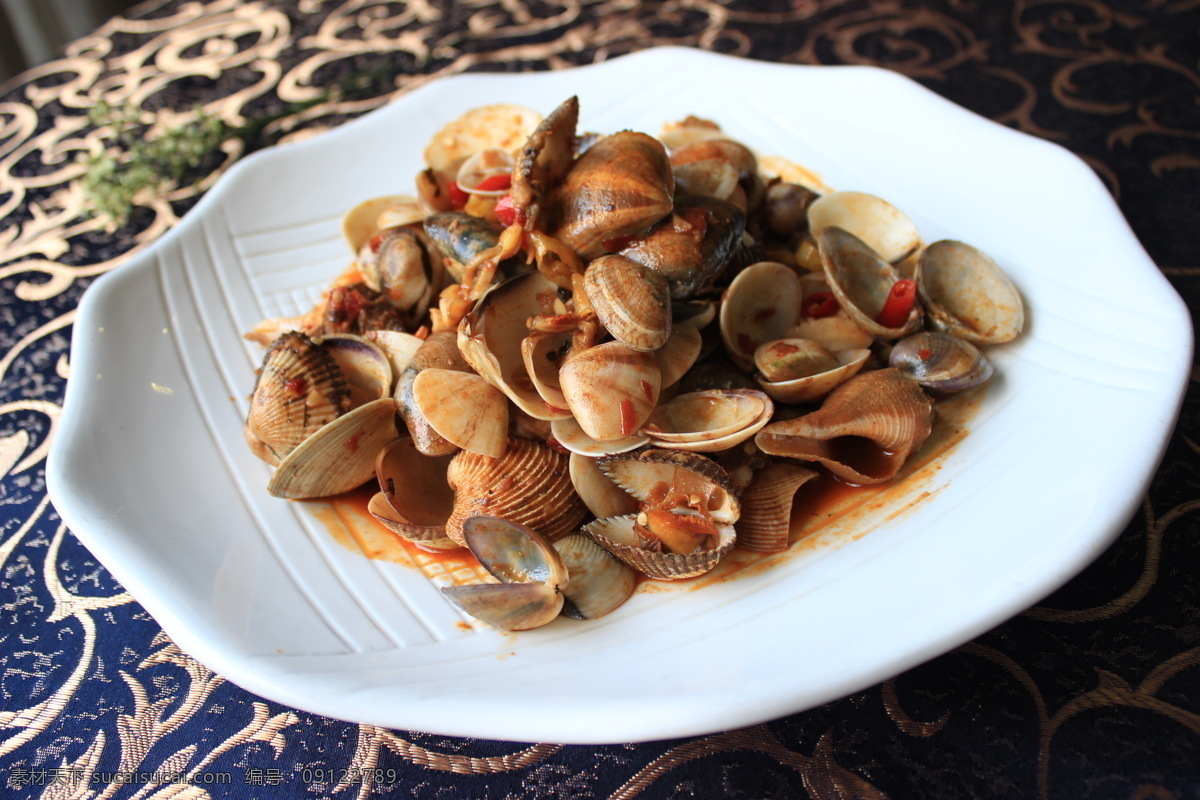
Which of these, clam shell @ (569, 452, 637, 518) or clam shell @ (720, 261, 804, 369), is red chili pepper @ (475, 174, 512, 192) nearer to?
clam shell @ (720, 261, 804, 369)

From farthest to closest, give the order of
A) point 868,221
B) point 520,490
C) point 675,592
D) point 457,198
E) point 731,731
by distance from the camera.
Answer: point 457,198, point 868,221, point 520,490, point 675,592, point 731,731

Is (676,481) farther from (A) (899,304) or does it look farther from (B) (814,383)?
(A) (899,304)

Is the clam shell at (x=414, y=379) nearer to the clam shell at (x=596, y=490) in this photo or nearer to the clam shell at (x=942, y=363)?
the clam shell at (x=596, y=490)

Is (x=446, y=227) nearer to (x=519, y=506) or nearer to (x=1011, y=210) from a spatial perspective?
(x=519, y=506)

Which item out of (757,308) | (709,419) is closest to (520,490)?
(709,419)

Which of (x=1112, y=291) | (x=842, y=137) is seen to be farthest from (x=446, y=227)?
(x=1112, y=291)

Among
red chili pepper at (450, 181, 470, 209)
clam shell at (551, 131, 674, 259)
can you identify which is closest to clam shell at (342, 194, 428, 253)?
red chili pepper at (450, 181, 470, 209)
